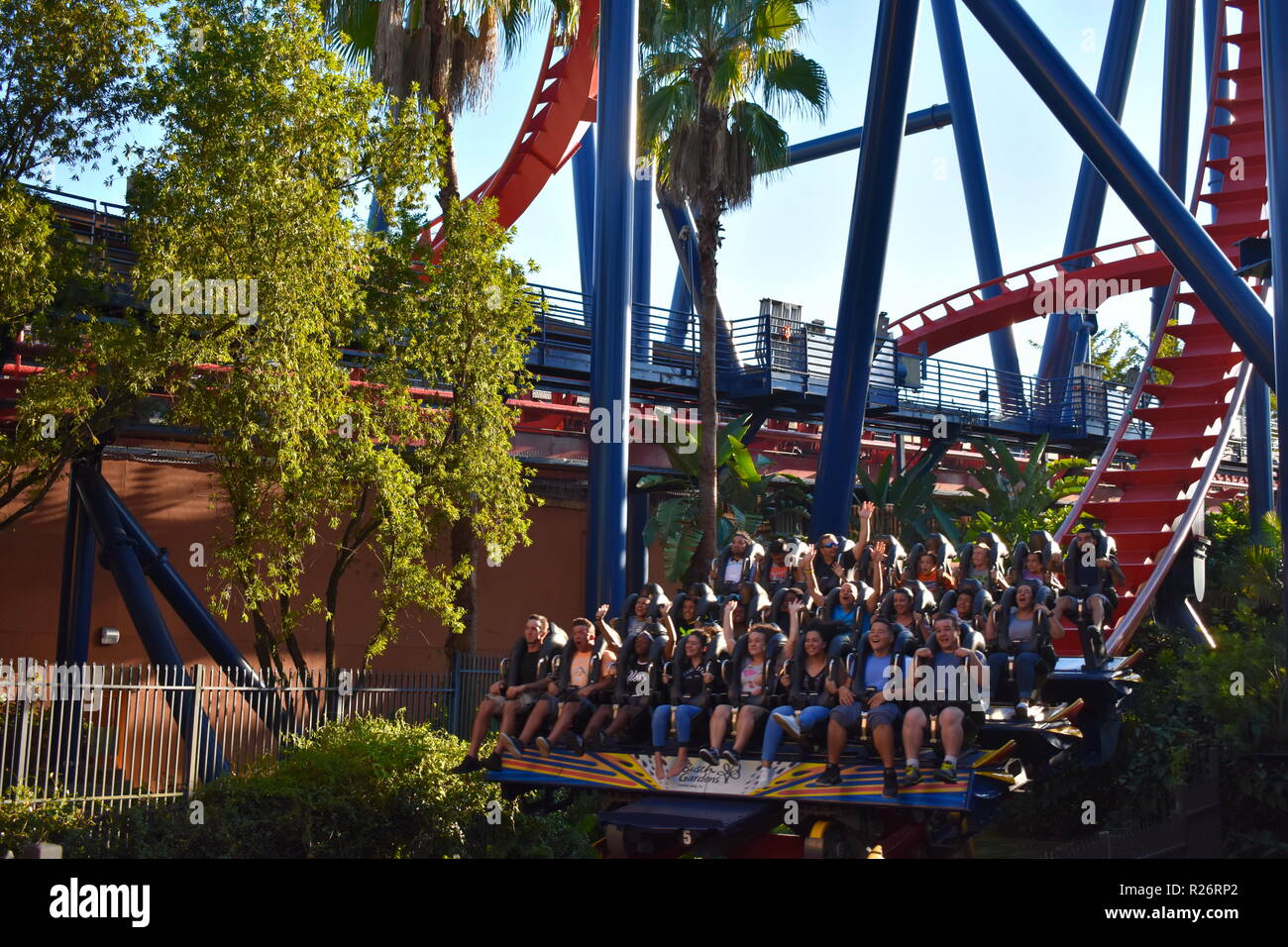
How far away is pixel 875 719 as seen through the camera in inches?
370

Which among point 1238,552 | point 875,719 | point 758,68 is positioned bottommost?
point 875,719

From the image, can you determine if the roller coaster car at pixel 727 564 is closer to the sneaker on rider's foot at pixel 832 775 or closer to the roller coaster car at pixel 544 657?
the roller coaster car at pixel 544 657

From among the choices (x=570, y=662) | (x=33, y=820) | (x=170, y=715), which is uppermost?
(x=570, y=662)

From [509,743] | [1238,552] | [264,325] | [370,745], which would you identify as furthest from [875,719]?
[1238,552]

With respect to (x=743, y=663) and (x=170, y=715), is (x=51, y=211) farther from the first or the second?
(x=743, y=663)

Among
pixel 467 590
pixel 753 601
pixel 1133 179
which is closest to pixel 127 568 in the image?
pixel 467 590

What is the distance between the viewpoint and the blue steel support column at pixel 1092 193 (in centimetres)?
2538

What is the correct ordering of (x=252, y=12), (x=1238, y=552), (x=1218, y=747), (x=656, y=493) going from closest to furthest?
(x=1218, y=747) < (x=252, y=12) < (x=1238, y=552) < (x=656, y=493)

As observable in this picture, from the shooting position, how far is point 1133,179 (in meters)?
13.3

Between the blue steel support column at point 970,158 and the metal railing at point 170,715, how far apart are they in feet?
57.1

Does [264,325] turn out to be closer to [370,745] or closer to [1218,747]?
[370,745]

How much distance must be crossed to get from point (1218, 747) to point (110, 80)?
11078 mm

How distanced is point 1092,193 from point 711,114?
12203 mm

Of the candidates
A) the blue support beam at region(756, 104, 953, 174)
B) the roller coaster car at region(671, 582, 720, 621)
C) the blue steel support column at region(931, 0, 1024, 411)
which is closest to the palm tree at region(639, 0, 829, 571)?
the roller coaster car at region(671, 582, 720, 621)
